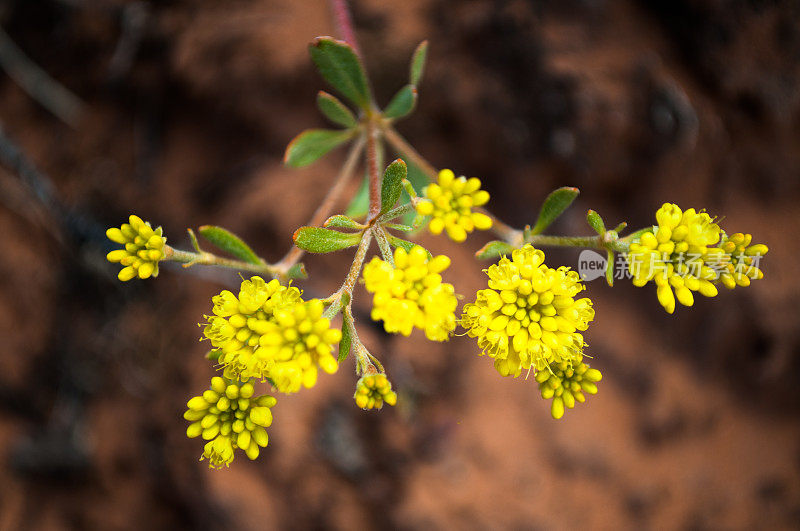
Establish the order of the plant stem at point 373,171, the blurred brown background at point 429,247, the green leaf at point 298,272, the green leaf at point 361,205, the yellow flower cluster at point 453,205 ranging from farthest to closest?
the blurred brown background at point 429,247, the green leaf at point 361,205, the plant stem at point 373,171, the green leaf at point 298,272, the yellow flower cluster at point 453,205

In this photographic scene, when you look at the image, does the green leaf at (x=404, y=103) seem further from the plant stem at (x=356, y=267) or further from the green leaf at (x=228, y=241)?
the green leaf at (x=228, y=241)

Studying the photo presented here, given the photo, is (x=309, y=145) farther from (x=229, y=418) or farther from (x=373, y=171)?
(x=229, y=418)

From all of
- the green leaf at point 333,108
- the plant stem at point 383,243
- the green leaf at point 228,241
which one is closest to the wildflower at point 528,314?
the plant stem at point 383,243

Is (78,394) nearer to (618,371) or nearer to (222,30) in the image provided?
(222,30)

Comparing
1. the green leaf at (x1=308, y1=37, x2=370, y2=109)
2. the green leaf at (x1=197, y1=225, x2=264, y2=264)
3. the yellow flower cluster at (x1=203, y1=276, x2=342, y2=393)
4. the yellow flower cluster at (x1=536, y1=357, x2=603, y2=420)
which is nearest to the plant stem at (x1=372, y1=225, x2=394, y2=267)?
the yellow flower cluster at (x1=203, y1=276, x2=342, y2=393)

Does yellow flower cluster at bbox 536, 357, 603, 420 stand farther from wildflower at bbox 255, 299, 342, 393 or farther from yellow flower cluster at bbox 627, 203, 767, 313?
wildflower at bbox 255, 299, 342, 393

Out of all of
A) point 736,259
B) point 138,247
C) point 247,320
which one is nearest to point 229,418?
point 247,320
